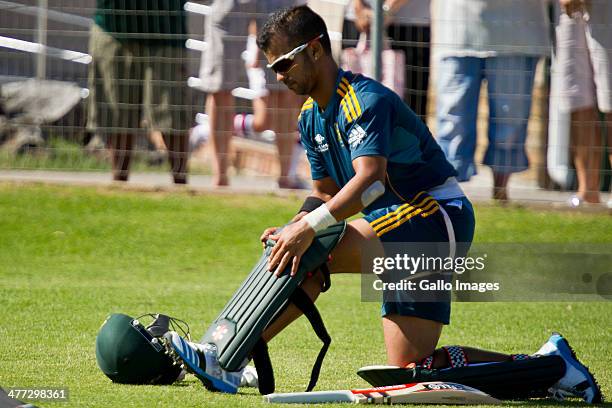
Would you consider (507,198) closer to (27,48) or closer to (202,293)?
(202,293)

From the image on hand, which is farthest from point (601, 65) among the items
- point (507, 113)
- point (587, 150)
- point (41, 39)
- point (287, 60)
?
point (287, 60)

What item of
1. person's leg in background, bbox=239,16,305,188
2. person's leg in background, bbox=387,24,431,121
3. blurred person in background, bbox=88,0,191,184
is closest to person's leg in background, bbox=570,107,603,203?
person's leg in background, bbox=387,24,431,121

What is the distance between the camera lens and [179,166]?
11945 millimetres

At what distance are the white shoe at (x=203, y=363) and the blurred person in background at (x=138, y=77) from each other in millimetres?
6556

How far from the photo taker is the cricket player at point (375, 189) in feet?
17.2

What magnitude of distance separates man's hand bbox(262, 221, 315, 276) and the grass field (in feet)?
1.99

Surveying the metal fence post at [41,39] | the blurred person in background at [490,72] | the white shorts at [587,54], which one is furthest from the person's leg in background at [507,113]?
the metal fence post at [41,39]

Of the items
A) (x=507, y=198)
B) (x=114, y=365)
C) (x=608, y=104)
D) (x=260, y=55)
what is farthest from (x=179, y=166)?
(x=114, y=365)

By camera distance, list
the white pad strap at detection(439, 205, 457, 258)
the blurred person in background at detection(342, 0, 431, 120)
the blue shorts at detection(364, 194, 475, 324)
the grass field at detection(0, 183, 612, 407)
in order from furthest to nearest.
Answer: the blurred person in background at detection(342, 0, 431, 120), the grass field at detection(0, 183, 612, 407), the white pad strap at detection(439, 205, 457, 258), the blue shorts at detection(364, 194, 475, 324)

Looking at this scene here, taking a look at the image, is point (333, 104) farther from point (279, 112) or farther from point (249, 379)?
point (279, 112)

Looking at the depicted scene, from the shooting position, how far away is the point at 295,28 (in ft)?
17.9

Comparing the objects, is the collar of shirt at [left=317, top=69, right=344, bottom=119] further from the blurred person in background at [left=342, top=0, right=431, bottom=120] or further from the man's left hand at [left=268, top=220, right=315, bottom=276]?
the blurred person in background at [left=342, top=0, right=431, bottom=120]

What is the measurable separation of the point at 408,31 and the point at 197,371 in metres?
6.64

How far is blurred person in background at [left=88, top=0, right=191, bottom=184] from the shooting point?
11844 millimetres
